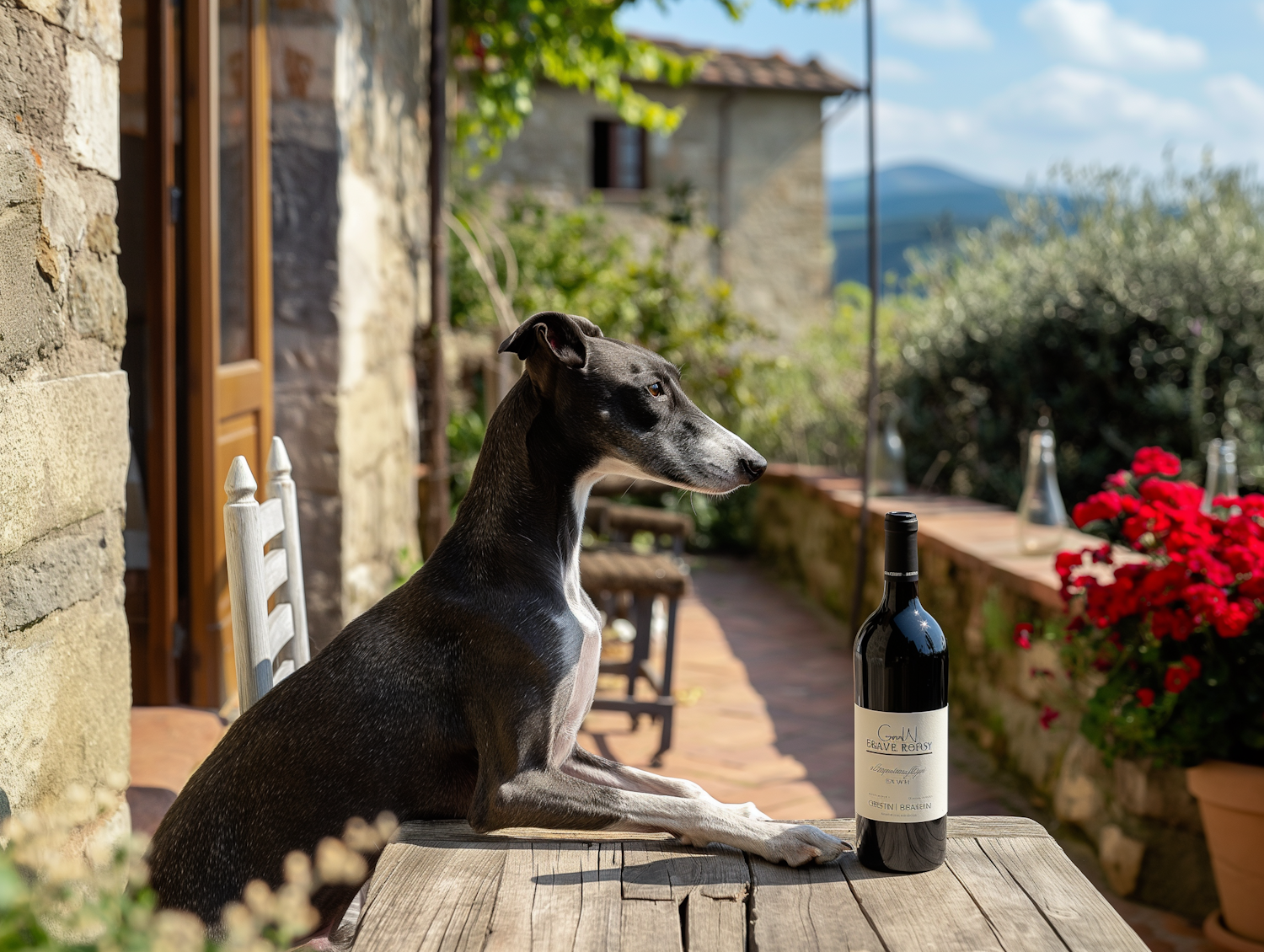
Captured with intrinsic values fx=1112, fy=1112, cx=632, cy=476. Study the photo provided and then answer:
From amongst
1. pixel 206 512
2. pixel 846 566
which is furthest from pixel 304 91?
pixel 846 566

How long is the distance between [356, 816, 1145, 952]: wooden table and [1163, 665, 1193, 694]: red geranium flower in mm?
1536

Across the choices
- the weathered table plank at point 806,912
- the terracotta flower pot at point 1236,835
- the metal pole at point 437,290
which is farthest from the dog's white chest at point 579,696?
the metal pole at point 437,290

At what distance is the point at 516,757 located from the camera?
1.45 metres

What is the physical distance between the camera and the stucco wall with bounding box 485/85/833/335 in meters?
15.8

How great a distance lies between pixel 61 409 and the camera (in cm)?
171

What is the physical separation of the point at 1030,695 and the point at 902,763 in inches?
112

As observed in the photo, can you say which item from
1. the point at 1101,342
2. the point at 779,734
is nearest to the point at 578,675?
the point at 779,734

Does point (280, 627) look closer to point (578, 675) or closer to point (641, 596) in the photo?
point (578, 675)

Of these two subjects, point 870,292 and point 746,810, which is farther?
point 870,292

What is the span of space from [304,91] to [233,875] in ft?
9.86

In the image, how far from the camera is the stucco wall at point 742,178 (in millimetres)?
15805

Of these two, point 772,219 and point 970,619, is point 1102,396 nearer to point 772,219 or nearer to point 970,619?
point 970,619

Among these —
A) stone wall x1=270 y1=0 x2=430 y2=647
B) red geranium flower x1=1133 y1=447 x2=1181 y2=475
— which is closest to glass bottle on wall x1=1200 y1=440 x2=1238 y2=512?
red geranium flower x1=1133 y1=447 x2=1181 y2=475

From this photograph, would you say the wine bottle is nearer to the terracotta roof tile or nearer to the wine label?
the wine label
